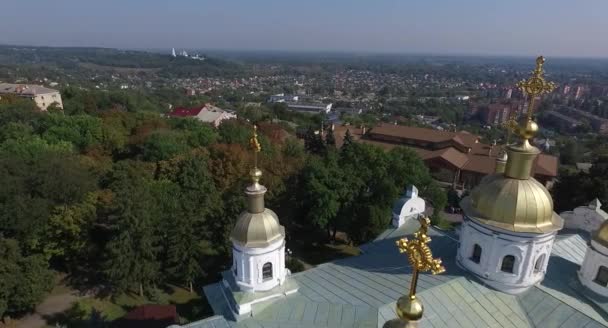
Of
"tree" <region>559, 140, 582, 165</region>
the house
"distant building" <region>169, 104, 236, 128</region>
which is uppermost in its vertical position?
"distant building" <region>169, 104, 236, 128</region>

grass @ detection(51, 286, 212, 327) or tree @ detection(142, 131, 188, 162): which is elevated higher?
tree @ detection(142, 131, 188, 162)

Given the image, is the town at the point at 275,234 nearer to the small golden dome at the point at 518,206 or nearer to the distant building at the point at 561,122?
the small golden dome at the point at 518,206

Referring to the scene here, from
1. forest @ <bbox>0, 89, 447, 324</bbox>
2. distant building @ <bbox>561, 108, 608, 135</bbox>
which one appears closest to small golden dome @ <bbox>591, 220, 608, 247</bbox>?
forest @ <bbox>0, 89, 447, 324</bbox>

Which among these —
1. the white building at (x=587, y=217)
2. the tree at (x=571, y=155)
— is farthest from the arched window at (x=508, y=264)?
the tree at (x=571, y=155)

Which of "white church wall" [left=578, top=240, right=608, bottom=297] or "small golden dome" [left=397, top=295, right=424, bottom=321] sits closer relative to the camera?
"small golden dome" [left=397, top=295, right=424, bottom=321]

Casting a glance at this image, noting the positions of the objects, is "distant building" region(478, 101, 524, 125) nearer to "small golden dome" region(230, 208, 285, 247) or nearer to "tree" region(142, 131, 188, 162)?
"tree" region(142, 131, 188, 162)

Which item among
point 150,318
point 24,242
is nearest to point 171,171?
point 24,242
